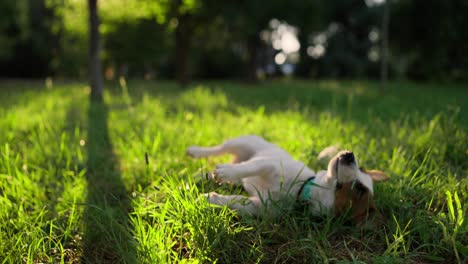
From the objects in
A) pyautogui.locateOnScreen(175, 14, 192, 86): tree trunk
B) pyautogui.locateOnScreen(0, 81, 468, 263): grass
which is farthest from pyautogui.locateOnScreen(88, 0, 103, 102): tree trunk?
pyautogui.locateOnScreen(175, 14, 192, 86): tree trunk

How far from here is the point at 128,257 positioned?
6.08ft

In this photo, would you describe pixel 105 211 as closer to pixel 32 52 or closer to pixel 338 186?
pixel 338 186

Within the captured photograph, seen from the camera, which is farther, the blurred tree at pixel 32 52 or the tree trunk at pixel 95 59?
the blurred tree at pixel 32 52

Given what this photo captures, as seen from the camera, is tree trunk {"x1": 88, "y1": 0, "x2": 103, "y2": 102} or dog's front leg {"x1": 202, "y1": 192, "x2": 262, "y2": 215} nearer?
dog's front leg {"x1": 202, "y1": 192, "x2": 262, "y2": 215}

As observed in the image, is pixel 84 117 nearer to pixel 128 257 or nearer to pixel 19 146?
pixel 19 146

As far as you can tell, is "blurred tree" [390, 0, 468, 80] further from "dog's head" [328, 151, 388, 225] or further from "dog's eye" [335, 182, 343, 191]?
"dog's eye" [335, 182, 343, 191]

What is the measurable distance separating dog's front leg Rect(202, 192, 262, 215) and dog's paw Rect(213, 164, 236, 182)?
0.09 m

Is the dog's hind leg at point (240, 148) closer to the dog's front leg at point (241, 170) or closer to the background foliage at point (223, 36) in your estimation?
the dog's front leg at point (241, 170)

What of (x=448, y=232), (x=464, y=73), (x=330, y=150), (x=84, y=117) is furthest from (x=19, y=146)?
(x=464, y=73)

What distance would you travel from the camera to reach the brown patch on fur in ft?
6.94

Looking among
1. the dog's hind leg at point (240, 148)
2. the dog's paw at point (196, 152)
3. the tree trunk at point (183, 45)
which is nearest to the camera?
the dog's hind leg at point (240, 148)

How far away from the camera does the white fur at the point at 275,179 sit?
2.15m

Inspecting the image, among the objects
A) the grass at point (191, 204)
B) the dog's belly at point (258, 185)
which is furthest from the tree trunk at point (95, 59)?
the dog's belly at point (258, 185)

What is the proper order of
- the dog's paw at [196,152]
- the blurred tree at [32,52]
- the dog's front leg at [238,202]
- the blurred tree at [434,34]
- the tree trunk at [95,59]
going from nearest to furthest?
the dog's front leg at [238,202] → the dog's paw at [196,152] → the tree trunk at [95,59] → the blurred tree at [434,34] → the blurred tree at [32,52]
